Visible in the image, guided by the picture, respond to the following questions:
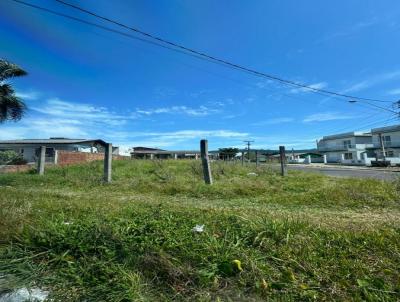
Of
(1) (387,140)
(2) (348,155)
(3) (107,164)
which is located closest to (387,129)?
(1) (387,140)

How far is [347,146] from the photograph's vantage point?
66562 millimetres

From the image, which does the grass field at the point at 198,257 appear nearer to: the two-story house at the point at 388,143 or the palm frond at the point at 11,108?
the palm frond at the point at 11,108

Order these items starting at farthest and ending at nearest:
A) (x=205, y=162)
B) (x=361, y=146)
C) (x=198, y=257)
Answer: (x=361, y=146) → (x=205, y=162) → (x=198, y=257)

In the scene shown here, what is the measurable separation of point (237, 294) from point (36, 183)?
1043 centimetres

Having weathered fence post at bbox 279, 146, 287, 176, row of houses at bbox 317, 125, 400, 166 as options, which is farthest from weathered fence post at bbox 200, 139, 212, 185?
row of houses at bbox 317, 125, 400, 166

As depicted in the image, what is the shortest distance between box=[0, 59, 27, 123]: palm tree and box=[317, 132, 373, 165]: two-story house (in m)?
59.4

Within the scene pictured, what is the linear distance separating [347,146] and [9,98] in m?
66.6

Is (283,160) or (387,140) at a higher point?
(387,140)

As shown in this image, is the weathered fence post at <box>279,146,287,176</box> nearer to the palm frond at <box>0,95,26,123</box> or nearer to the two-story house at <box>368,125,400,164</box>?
the palm frond at <box>0,95,26,123</box>

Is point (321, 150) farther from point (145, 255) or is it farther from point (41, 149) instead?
point (145, 255)

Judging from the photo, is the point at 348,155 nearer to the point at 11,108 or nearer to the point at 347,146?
the point at 347,146

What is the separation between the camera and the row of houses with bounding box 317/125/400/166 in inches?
2180

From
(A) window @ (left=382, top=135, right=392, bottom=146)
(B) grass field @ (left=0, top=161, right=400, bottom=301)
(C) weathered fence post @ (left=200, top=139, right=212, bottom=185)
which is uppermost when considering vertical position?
(A) window @ (left=382, top=135, right=392, bottom=146)

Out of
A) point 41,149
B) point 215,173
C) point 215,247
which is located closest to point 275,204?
point 215,247
